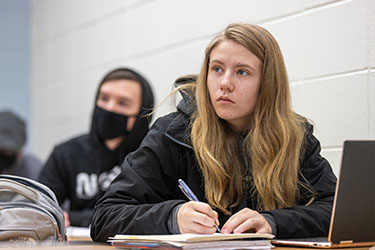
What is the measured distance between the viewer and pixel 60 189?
3.24m

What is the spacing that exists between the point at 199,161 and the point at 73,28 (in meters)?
2.77

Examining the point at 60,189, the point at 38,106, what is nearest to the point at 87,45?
the point at 38,106

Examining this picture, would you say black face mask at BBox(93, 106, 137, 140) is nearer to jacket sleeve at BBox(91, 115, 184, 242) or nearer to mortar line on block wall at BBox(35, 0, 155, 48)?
mortar line on block wall at BBox(35, 0, 155, 48)

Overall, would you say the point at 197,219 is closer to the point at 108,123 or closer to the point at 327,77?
the point at 327,77

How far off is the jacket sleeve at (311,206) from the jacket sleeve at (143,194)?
319mm

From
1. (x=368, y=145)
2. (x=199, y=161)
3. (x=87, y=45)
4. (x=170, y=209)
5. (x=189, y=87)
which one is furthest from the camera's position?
(x=87, y=45)

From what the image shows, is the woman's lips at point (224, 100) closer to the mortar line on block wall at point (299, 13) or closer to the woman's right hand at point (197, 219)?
the woman's right hand at point (197, 219)

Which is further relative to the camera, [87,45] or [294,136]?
[87,45]

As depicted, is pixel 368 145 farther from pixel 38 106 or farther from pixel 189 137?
pixel 38 106

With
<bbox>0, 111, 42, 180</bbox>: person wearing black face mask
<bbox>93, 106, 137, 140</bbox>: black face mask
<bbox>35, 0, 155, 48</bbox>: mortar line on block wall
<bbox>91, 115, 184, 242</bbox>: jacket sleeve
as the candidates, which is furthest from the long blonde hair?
<bbox>0, 111, 42, 180</bbox>: person wearing black face mask

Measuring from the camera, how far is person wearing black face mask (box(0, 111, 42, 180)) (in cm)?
388

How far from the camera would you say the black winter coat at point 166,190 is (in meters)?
1.74

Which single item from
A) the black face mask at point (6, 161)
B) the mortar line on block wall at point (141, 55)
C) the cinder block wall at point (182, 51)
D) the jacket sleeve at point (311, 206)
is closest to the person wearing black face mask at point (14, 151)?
the black face mask at point (6, 161)

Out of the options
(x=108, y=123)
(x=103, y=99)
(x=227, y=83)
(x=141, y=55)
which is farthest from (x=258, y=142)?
(x=141, y=55)
